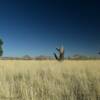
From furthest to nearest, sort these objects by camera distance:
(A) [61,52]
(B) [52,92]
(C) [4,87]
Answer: (A) [61,52] → (C) [4,87] → (B) [52,92]

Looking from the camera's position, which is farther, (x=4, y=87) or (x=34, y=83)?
(x=34, y=83)

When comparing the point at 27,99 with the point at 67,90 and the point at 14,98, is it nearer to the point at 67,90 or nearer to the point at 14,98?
the point at 14,98

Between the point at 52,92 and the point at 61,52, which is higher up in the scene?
the point at 61,52

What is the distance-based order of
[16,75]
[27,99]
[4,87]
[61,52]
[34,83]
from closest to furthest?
[27,99] < [4,87] < [34,83] < [16,75] < [61,52]

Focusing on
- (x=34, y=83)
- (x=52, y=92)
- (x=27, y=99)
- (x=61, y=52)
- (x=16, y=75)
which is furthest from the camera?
(x=61, y=52)

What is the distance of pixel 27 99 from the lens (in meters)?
5.55

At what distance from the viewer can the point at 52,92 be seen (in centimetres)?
611

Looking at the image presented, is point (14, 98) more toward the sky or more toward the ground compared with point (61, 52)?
more toward the ground

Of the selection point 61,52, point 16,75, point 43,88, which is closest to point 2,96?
point 43,88

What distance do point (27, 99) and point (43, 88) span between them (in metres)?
1.02

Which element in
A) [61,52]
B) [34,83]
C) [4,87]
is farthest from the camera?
[61,52]

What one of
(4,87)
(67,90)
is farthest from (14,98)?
(67,90)

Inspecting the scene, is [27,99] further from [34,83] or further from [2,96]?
[34,83]

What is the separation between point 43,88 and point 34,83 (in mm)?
715
